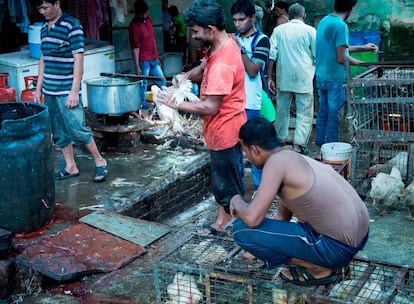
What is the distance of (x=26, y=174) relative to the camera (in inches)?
227

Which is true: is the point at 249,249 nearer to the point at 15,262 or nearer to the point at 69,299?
the point at 69,299

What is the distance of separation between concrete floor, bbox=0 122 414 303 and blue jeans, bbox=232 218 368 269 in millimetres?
1250

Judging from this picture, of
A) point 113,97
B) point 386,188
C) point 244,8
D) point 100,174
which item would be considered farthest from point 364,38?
point 100,174

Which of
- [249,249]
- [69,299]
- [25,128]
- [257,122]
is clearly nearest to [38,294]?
[69,299]

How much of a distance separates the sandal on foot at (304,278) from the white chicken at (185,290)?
671 millimetres

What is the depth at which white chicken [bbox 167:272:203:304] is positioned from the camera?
171 inches

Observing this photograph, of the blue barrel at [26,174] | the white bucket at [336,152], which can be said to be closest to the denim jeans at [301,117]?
the white bucket at [336,152]

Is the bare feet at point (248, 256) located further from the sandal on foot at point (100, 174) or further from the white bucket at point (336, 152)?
the sandal on foot at point (100, 174)

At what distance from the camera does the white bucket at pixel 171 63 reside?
13.7 m

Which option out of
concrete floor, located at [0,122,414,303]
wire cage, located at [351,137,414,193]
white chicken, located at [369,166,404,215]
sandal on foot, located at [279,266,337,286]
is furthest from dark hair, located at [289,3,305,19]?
sandal on foot, located at [279,266,337,286]

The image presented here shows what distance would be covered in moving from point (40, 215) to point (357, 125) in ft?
11.7

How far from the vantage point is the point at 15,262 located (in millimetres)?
5457

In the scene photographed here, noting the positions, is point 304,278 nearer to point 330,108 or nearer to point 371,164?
point 371,164

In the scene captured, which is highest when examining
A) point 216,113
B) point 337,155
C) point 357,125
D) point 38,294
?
point 216,113
